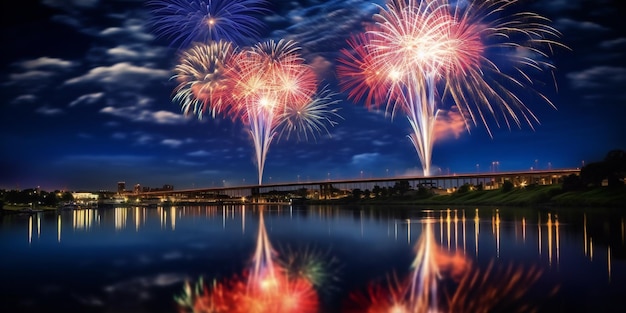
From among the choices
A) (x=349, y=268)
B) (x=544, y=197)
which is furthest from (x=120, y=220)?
(x=544, y=197)

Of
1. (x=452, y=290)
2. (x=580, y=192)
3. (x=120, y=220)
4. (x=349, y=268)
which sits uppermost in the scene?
(x=580, y=192)

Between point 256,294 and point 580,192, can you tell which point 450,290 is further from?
point 580,192

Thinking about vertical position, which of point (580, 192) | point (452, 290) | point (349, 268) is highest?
point (580, 192)

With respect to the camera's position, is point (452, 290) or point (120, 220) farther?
point (120, 220)

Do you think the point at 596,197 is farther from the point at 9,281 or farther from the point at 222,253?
the point at 9,281

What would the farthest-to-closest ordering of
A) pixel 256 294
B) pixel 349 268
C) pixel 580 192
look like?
pixel 580 192 < pixel 349 268 < pixel 256 294

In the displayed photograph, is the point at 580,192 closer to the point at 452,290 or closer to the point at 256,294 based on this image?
the point at 452,290

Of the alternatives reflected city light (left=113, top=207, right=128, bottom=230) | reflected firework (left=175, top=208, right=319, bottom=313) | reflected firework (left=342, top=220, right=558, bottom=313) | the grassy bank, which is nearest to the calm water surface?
reflected firework (left=342, top=220, right=558, bottom=313)

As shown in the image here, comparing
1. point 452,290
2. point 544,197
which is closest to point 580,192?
point 544,197

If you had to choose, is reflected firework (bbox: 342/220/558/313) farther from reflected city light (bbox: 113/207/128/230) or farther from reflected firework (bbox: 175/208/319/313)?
reflected city light (bbox: 113/207/128/230)

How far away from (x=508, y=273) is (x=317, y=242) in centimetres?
1344

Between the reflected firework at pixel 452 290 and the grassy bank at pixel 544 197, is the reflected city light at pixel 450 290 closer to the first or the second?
the reflected firework at pixel 452 290

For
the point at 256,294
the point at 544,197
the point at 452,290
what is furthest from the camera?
the point at 544,197

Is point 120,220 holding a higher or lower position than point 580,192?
lower
